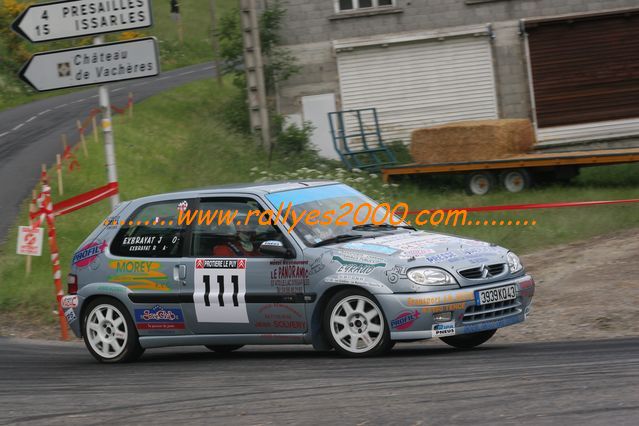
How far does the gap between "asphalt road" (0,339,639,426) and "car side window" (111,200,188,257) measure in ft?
3.66

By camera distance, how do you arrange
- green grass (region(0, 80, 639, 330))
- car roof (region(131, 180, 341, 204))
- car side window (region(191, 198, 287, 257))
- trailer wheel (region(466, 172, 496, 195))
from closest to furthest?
car side window (region(191, 198, 287, 257)) < car roof (region(131, 180, 341, 204)) < green grass (region(0, 80, 639, 330)) < trailer wheel (region(466, 172, 496, 195))

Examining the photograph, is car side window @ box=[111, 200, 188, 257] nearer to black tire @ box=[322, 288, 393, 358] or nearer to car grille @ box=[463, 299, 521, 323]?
black tire @ box=[322, 288, 393, 358]

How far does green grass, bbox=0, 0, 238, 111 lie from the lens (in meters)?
48.8

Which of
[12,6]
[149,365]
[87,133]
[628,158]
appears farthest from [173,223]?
[12,6]

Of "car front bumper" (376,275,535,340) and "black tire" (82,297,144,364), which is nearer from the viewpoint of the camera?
"car front bumper" (376,275,535,340)

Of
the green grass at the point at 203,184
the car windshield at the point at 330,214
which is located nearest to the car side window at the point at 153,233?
the car windshield at the point at 330,214

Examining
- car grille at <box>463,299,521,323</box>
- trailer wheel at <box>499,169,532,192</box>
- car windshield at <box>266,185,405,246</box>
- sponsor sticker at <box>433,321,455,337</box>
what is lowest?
sponsor sticker at <box>433,321,455,337</box>

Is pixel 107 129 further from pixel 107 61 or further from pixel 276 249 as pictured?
pixel 276 249

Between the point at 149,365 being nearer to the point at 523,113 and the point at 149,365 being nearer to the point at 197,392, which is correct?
the point at 197,392

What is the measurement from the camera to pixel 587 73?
2995 cm

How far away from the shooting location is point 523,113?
30484 mm

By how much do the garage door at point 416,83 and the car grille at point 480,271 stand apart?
21.0 meters

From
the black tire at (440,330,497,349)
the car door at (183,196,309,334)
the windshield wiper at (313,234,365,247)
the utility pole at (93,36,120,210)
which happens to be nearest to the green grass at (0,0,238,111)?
the utility pole at (93,36,120,210)

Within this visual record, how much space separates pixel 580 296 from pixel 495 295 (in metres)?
4.03
